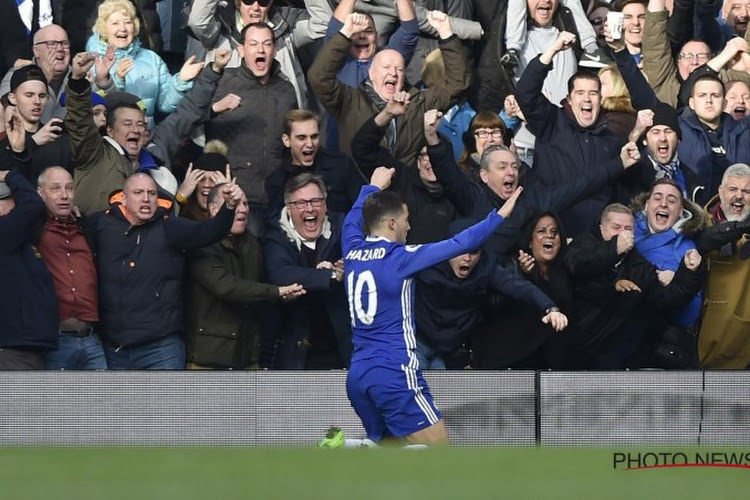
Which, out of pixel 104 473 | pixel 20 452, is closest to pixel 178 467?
pixel 104 473

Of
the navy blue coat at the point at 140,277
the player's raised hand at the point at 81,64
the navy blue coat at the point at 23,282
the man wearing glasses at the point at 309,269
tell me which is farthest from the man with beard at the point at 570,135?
the navy blue coat at the point at 23,282

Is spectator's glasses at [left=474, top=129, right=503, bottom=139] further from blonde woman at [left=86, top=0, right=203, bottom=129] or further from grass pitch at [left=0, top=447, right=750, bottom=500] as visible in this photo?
grass pitch at [left=0, top=447, right=750, bottom=500]

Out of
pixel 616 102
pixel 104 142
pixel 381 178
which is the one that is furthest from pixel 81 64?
pixel 616 102

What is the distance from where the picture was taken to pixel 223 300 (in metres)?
13.0

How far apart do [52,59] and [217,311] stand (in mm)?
2580

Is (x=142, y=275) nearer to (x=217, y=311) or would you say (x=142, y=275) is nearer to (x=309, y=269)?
(x=217, y=311)

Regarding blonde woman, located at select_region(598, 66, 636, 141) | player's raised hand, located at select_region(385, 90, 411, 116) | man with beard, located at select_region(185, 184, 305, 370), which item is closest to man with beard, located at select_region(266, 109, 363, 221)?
man with beard, located at select_region(185, 184, 305, 370)

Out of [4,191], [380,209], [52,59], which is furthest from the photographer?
[52,59]

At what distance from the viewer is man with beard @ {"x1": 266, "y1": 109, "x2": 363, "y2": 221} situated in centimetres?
1343

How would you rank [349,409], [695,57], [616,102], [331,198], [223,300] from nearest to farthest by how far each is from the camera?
1. [349,409]
2. [223,300]
3. [331,198]
4. [616,102]
5. [695,57]

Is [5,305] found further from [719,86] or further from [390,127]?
[719,86]

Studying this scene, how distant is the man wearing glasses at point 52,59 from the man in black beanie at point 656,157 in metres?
4.41

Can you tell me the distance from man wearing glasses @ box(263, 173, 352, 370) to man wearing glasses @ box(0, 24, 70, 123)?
2082 millimetres

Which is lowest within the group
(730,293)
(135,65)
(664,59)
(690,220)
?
(730,293)
